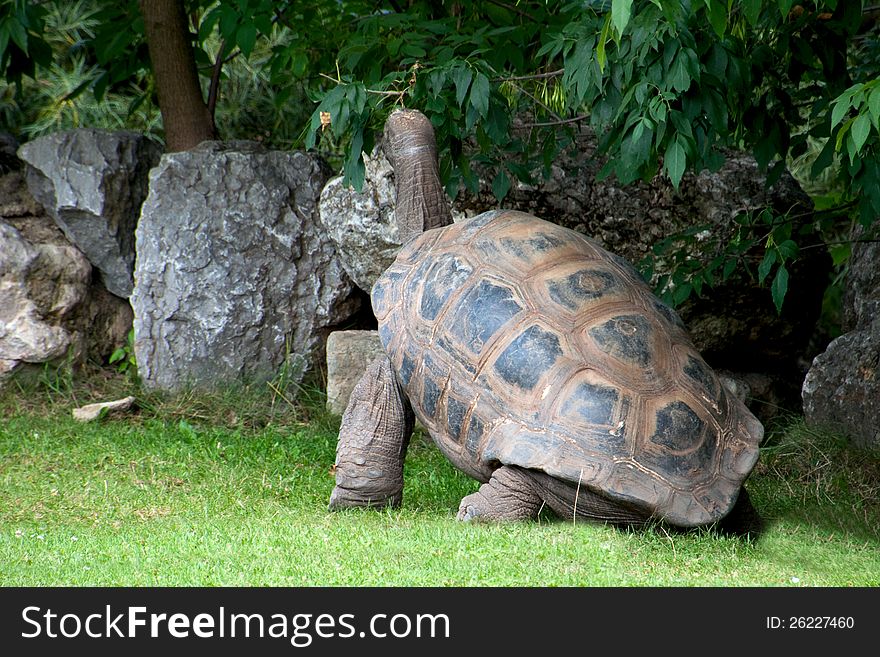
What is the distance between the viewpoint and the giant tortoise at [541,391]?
3881 millimetres

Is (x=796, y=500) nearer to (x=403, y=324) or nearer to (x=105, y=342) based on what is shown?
(x=403, y=324)

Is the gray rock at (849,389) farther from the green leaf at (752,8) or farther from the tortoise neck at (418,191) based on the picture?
the green leaf at (752,8)

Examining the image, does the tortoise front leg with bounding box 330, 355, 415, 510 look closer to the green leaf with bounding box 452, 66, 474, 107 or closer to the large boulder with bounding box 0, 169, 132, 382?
the green leaf with bounding box 452, 66, 474, 107

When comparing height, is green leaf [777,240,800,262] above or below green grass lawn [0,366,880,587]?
above

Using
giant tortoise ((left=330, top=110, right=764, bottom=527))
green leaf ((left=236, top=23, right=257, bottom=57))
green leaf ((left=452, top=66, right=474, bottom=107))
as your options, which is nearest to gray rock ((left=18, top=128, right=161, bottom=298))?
green leaf ((left=236, top=23, right=257, bottom=57))

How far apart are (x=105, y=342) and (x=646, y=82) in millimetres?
4784

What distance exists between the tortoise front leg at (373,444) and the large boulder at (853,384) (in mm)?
2435

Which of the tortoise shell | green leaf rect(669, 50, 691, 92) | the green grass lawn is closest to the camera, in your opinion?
the green grass lawn

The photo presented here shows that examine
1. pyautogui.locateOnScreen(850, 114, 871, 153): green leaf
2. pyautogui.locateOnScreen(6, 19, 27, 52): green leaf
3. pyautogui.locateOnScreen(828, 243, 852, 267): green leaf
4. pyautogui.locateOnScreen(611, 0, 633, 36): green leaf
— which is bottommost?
Result: pyautogui.locateOnScreen(828, 243, 852, 267): green leaf

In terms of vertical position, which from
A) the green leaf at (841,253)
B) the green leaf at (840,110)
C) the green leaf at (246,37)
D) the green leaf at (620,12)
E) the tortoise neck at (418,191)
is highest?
the green leaf at (246,37)

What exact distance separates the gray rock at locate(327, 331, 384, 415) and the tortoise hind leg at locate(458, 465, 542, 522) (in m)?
2.44

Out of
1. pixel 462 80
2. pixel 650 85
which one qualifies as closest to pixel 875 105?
pixel 650 85

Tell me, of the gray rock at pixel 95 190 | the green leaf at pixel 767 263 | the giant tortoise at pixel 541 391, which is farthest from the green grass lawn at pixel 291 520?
the green leaf at pixel 767 263

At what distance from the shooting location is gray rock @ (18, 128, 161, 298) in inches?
278
